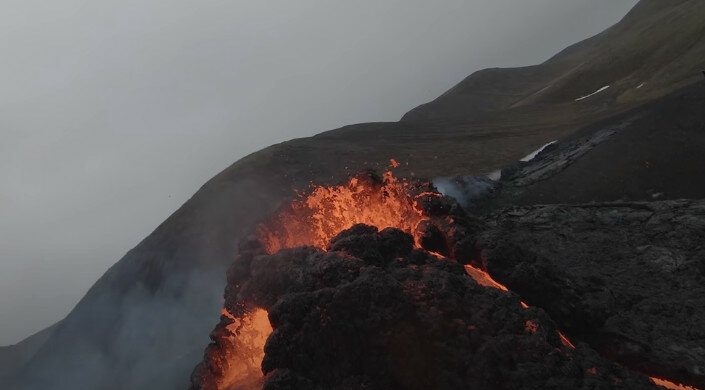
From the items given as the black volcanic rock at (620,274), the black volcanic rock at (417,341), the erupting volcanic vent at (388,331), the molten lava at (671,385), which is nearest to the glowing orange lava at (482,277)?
the erupting volcanic vent at (388,331)

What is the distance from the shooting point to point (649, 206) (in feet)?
49.7

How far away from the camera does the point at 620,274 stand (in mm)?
12414

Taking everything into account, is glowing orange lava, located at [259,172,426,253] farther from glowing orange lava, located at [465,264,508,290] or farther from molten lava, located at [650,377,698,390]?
molten lava, located at [650,377,698,390]

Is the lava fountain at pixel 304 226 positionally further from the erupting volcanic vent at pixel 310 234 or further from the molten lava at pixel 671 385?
the molten lava at pixel 671 385

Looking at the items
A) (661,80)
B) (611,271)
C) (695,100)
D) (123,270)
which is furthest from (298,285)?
(661,80)

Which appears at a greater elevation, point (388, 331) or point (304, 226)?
point (304, 226)

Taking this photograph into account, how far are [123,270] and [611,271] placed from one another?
101ft

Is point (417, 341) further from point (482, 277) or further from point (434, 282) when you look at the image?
point (482, 277)

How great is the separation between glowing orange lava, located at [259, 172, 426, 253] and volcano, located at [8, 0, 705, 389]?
0.05m

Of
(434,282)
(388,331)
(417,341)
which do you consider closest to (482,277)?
(434,282)

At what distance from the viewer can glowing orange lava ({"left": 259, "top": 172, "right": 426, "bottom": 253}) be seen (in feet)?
40.4

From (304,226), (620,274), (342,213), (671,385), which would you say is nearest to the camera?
Answer: (671,385)

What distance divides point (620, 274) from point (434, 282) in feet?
26.2

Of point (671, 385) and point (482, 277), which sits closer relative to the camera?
point (671, 385)
